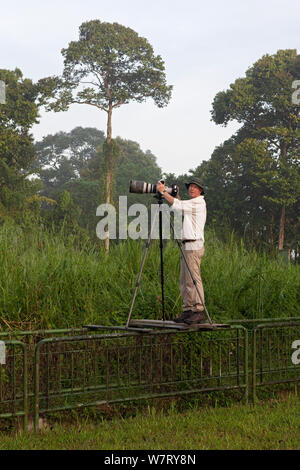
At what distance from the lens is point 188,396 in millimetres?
9484

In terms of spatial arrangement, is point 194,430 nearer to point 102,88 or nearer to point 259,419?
point 259,419

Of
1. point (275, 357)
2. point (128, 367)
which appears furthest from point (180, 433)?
point (275, 357)

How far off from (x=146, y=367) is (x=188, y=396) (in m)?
1.46

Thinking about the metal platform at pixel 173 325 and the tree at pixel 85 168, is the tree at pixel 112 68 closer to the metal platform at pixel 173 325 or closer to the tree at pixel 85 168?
the tree at pixel 85 168

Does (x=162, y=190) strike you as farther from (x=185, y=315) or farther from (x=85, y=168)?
(x=85, y=168)

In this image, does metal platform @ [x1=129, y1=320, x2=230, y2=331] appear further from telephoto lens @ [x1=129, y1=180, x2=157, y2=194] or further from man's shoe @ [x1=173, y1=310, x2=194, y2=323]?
telephoto lens @ [x1=129, y1=180, x2=157, y2=194]

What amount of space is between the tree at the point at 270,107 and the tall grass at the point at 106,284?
30385 mm

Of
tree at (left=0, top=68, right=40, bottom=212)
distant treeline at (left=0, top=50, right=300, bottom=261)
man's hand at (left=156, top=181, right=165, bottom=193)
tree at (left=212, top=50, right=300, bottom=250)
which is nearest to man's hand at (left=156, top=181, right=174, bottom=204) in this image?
man's hand at (left=156, top=181, right=165, bottom=193)

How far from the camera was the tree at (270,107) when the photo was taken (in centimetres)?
4275

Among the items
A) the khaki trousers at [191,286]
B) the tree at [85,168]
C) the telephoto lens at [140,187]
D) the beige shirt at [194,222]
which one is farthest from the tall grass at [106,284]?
the tree at [85,168]

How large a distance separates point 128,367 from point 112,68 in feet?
154

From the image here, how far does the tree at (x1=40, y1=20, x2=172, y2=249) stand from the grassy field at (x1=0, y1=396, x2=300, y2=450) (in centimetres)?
4344
